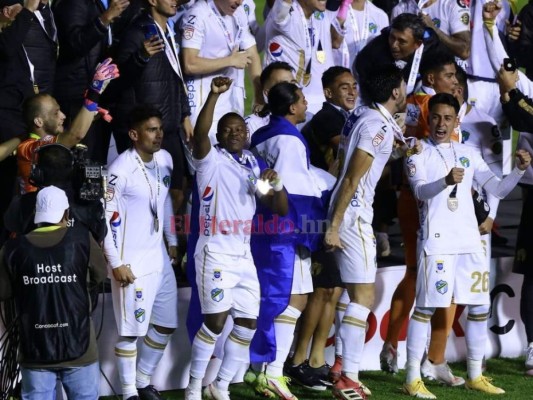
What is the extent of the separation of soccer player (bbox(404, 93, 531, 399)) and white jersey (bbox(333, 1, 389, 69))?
6.77ft

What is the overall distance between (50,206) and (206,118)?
1.54 meters

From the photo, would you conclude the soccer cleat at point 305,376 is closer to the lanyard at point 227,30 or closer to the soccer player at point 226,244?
the soccer player at point 226,244

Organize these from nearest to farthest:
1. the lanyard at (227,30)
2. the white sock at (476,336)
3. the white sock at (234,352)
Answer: the white sock at (234,352) < the white sock at (476,336) < the lanyard at (227,30)

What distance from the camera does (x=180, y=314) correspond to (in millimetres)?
8953

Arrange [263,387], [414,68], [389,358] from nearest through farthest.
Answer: [263,387]
[389,358]
[414,68]

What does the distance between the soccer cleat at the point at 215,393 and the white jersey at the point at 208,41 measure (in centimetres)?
199

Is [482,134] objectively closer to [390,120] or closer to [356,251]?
[390,120]

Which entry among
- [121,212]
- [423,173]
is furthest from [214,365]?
[423,173]

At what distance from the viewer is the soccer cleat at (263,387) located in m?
8.73

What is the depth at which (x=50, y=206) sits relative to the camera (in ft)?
22.3

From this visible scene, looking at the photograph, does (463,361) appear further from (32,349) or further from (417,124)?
(32,349)

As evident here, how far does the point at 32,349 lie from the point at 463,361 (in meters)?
4.24

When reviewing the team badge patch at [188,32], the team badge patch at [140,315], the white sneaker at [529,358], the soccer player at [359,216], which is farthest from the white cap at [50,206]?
the white sneaker at [529,358]

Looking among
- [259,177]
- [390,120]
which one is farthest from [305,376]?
[390,120]
